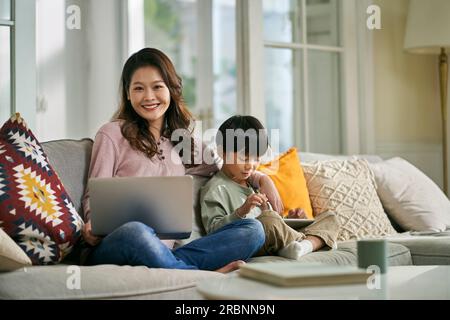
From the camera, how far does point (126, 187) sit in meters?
2.22

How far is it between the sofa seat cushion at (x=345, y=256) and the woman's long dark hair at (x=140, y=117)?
58cm

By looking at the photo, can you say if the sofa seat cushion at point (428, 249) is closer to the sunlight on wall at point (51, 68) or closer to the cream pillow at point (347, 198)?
the cream pillow at point (347, 198)

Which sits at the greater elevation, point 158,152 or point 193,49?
point 193,49

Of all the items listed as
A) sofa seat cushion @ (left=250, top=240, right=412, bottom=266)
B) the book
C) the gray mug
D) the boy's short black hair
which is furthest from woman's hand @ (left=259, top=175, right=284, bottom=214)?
the book

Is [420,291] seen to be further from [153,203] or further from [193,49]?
[193,49]

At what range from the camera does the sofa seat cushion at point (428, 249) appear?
2.92m

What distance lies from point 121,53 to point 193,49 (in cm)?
311

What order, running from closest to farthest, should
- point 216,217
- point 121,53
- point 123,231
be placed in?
1. point 123,231
2. point 216,217
3. point 121,53

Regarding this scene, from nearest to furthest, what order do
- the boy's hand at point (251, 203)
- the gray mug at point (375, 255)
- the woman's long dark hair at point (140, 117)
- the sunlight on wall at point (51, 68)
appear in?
the gray mug at point (375, 255) → the boy's hand at point (251, 203) → the woman's long dark hair at point (140, 117) → the sunlight on wall at point (51, 68)

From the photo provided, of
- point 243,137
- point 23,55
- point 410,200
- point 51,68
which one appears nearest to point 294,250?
point 243,137

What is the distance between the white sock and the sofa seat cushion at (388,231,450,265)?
1.90ft

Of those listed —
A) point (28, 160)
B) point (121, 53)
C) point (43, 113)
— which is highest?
point (121, 53)
